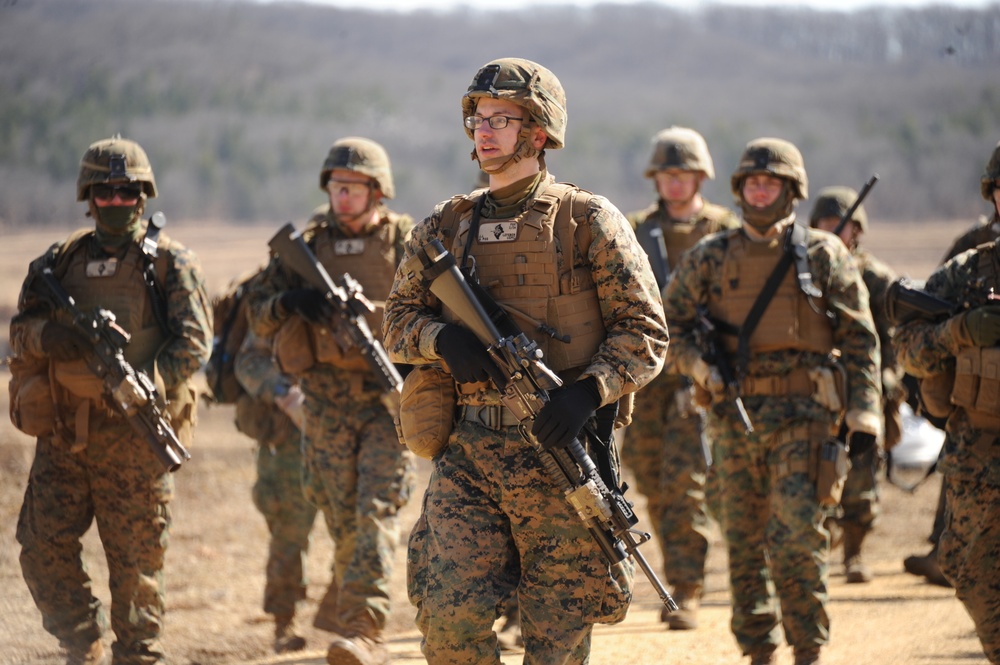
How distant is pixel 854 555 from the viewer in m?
11.2

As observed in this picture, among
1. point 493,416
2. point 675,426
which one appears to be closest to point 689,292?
point 675,426

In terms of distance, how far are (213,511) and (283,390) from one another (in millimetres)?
5104

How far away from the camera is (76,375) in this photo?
719 cm

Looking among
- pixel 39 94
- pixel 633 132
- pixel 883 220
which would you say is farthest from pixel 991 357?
pixel 633 132

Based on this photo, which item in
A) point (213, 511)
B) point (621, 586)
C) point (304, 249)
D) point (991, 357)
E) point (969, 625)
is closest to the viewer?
point (621, 586)

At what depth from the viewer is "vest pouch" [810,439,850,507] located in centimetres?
723

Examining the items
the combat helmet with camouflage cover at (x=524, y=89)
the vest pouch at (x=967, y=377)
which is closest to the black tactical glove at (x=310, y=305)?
the combat helmet with camouflage cover at (x=524, y=89)

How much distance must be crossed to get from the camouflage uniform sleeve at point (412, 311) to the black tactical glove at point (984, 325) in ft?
8.57

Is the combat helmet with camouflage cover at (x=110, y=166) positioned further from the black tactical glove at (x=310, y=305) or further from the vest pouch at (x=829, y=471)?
the vest pouch at (x=829, y=471)

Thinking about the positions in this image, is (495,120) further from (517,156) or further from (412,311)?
(412,311)

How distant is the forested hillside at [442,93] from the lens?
2509cm

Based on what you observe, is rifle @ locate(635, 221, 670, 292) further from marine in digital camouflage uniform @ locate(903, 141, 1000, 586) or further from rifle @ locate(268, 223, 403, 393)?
rifle @ locate(268, 223, 403, 393)

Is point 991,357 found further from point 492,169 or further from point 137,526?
point 137,526

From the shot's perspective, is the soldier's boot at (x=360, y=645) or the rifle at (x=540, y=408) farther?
the soldier's boot at (x=360, y=645)
